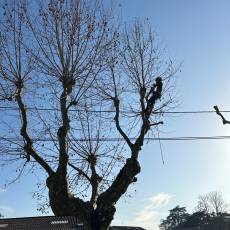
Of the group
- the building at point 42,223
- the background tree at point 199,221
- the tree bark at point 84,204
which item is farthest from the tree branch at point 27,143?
the background tree at point 199,221

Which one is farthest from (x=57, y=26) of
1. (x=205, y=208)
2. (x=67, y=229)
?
(x=205, y=208)

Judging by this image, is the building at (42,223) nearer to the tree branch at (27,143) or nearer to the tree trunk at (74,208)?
the tree trunk at (74,208)

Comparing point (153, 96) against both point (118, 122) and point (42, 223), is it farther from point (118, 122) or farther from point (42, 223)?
point (42, 223)

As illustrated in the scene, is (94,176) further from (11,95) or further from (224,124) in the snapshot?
(224,124)

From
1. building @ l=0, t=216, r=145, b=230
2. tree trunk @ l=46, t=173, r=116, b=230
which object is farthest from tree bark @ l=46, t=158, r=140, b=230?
building @ l=0, t=216, r=145, b=230

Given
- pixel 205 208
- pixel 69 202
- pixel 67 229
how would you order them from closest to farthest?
pixel 69 202 < pixel 67 229 < pixel 205 208

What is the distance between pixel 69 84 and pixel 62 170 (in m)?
2.88

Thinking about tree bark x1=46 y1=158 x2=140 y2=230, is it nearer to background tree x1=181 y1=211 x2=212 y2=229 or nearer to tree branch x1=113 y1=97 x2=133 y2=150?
tree branch x1=113 y1=97 x2=133 y2=150

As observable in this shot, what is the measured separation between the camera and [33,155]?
14.5 metres

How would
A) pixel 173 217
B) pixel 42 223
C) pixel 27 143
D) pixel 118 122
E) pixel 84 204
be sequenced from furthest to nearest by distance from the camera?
pixel 173 217 < pixel 42 223 < pixel 118 122 < pixel 27 143 < pixel 84 204

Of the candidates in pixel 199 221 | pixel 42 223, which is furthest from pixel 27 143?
pixel 199 221

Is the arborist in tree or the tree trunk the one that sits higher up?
the arborist in tree

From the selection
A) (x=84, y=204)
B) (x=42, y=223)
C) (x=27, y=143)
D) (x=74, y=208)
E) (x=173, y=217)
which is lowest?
(x=74, y=208)

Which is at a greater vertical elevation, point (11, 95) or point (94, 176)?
point (11, 95)
